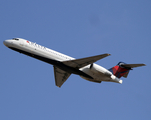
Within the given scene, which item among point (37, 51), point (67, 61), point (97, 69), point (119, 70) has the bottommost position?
point (97, 69)

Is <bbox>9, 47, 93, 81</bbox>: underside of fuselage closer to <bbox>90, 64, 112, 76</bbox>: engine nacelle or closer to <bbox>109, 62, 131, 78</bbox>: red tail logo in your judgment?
<bbox>90, 64, 112, 76</bbox>: engine nacelle

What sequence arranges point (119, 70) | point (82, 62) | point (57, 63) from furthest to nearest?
1. point (119, 70)
2. point (57, 63)
3. point (82, 62)

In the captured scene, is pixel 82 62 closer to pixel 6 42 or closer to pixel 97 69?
pixel 97 69

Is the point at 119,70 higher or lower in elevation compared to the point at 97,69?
higher

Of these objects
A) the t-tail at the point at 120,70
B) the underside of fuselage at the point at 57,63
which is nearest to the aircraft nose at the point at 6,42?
the underside of fuselage at the point at 57,63

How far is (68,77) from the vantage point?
1153 inches

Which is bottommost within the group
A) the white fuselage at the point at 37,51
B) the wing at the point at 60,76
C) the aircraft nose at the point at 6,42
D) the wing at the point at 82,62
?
the wing at the point at 60,76

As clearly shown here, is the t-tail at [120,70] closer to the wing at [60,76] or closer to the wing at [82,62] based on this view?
the wing at [82,62]

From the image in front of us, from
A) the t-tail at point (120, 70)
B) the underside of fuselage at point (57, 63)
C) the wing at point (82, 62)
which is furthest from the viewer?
the t-tail at point (120, 70)

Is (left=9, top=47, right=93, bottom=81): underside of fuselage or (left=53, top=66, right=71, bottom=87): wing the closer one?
(left=9, top=47, right=93, bottom=81): underside of fuselage

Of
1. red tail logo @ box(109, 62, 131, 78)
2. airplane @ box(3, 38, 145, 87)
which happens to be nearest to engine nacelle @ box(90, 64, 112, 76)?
airplane @ box(3, 38, 145, 87)

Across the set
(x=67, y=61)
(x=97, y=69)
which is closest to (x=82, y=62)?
(x=67, y=61)

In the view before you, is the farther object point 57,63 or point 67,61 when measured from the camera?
point 57,63

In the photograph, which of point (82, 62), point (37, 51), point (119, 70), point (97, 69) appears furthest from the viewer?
point (119, 70)
